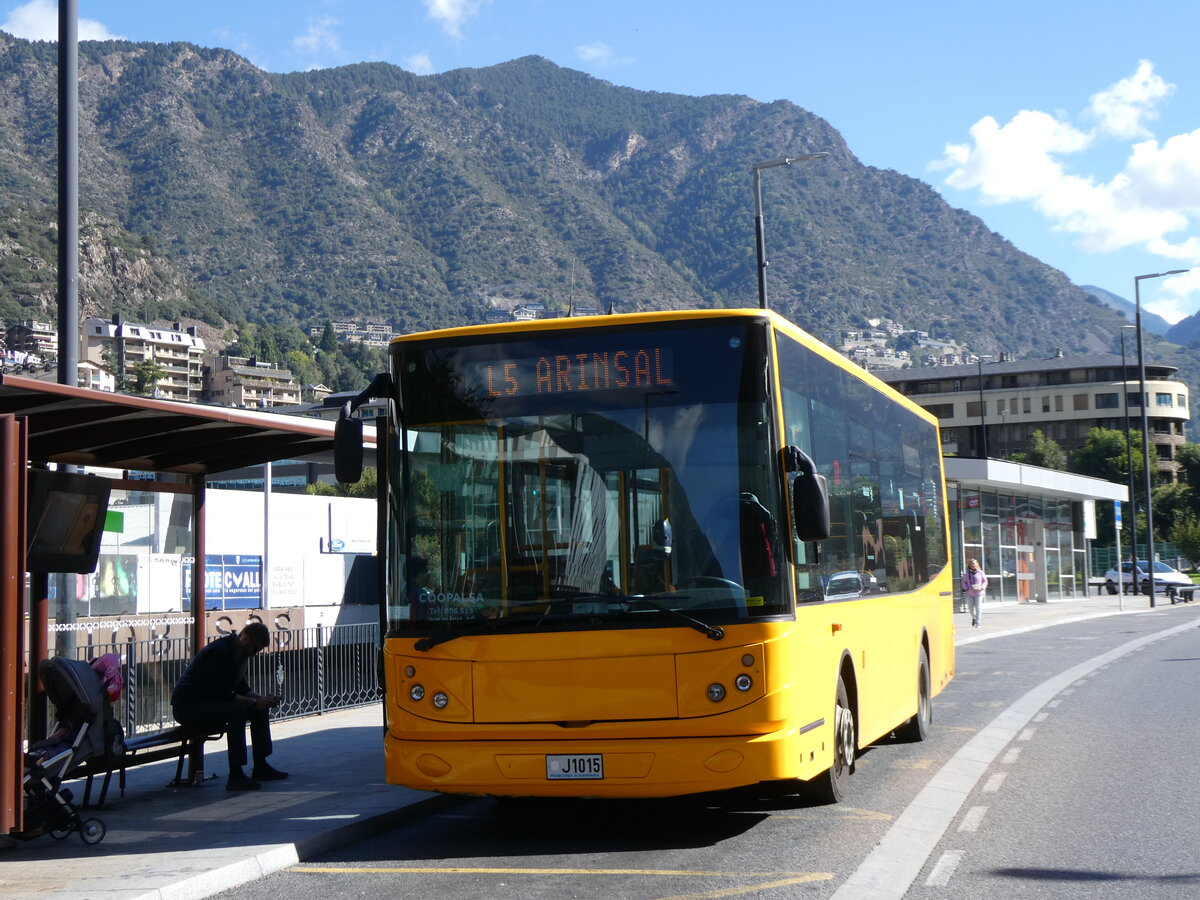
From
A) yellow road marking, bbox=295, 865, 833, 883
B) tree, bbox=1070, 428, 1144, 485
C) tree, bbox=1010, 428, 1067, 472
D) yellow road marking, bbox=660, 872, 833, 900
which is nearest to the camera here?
yellow road marking, bbox=660, 872, 833, 900

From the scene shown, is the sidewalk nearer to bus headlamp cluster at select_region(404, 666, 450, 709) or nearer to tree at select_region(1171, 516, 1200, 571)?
bus headlamp cluster at select_region(404, 666, 450, 709)

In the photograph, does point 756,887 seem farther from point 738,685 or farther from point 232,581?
point 232,581

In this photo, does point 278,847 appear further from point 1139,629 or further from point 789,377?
point 1139,629

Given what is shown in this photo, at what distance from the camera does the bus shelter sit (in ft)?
25.9

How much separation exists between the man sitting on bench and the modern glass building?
112ft

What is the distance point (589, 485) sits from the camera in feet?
27.5

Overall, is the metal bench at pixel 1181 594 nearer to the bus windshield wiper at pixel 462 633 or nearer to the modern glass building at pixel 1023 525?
the modern glass building at pixel 1023 525

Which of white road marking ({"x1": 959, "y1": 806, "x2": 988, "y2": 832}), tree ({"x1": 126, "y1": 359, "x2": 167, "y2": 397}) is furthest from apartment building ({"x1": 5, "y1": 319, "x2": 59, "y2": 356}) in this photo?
white road marking ({"x1": 959, "y1": 806, "x2": 988, "y2": 832})

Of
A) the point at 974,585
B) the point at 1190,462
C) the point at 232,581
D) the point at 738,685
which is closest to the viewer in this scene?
the point at 738,685

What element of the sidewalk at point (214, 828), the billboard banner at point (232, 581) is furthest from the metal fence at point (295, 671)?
the billboard banner at point (232, 581)

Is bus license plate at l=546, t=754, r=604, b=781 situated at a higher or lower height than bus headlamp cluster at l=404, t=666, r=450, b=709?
lower

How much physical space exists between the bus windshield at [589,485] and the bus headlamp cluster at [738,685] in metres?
0.23

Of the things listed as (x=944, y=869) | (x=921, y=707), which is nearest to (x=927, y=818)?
(x=944, y=869)

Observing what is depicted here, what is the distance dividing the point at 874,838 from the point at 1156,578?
58216mm
